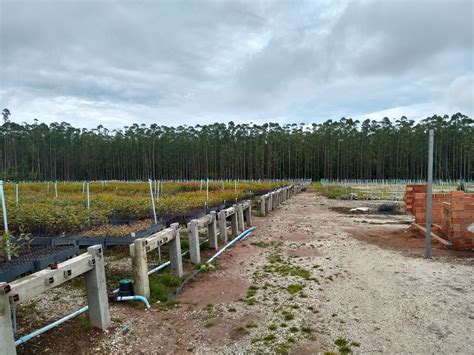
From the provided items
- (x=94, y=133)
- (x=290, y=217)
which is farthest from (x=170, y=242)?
(x=94, y=133)

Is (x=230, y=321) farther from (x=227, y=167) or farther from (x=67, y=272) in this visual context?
(x=227, y=167)

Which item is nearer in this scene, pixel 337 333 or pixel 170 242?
pixel 337 333

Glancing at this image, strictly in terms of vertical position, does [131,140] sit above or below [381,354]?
above

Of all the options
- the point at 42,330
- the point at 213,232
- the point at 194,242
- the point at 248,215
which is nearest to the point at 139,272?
the point at 42,330

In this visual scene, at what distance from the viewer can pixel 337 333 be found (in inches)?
146

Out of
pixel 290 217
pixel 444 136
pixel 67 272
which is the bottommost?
pixel 290 217

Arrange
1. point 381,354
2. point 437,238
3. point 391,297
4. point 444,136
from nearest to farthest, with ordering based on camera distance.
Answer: point 381,354 → point 391,297 → point 437,238 → point 444,136

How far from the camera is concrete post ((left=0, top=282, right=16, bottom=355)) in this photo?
8.49 feet

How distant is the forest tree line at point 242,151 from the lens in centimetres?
5366

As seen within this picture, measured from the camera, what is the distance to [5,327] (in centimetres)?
261

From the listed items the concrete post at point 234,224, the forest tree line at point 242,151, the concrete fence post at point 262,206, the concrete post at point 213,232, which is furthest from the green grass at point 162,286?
the forest tree line at point 242,151

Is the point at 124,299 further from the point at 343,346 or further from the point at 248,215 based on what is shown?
the point at 248,215

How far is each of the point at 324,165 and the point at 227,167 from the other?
54.1 ft

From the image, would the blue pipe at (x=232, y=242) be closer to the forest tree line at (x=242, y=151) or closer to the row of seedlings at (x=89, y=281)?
the row of seedlings at (x=89, y=281)
